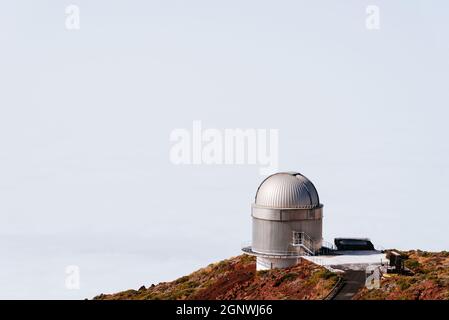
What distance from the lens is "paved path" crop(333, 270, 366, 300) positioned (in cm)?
4144

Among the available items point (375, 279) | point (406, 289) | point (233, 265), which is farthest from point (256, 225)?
point (406, 289)

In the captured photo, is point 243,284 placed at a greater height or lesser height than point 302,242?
lesser

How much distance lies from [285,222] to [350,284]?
8189mm

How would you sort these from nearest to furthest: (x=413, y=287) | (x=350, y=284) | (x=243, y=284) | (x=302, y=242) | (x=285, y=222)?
(x=413, y=287) < (x=350, y=284) < (x=243, y=284) < (x=285, y=222) < (x=302, y=242)

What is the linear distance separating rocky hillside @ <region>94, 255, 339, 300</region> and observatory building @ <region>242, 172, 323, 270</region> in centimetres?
115

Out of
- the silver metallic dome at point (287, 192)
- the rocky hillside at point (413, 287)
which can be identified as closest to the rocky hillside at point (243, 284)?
the rocky hillside at point (413, 287)

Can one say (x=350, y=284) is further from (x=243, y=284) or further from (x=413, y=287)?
(x=243, y=284)

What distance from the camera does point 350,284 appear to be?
43.9 meters

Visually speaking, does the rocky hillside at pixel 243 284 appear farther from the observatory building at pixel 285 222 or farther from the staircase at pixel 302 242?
the observatory building at pixel 285 222

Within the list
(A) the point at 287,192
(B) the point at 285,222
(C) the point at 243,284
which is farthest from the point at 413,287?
(C) the point at 243,284

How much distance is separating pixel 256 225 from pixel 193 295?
7.42 m

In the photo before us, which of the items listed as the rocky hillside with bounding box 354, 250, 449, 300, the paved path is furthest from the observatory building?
the rocky hillside with bounding box 354, 250, 449, 300

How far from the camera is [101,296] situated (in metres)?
57.6
